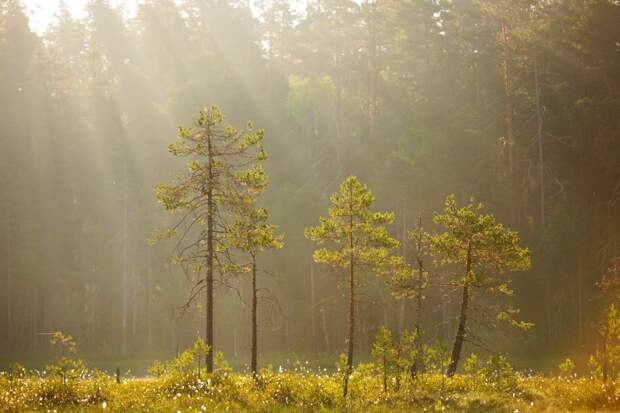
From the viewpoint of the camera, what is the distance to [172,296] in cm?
5544

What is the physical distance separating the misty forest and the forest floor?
18.2 meters

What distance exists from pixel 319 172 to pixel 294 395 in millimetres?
37614

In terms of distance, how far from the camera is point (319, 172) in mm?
56906

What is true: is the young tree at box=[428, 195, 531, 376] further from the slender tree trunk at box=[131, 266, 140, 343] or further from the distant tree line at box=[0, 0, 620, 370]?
the slender tree trunk at box=[131, 266, 140, 343]

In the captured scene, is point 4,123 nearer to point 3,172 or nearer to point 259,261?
point 3,172

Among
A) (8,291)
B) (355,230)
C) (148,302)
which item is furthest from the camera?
(148,302)

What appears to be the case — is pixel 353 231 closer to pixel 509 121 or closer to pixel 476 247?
pixel 476 247

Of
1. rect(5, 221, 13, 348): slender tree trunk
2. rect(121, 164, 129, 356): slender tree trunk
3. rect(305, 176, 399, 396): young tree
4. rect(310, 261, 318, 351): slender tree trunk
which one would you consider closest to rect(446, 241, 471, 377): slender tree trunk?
rect(305, 176, 399, 396): young tree

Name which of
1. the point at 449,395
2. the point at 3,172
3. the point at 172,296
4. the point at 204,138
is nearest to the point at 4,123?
the point at 3,172

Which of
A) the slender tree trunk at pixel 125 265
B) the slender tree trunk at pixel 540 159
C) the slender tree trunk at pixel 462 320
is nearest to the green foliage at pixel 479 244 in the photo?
the slender tree trunk at pixel 462 320

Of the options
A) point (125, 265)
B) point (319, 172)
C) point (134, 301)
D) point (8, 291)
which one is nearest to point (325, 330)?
point (319, 172)

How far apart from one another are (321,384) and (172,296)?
117 ft

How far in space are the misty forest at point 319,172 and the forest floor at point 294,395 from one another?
59.6 ft

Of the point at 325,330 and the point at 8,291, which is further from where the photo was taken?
the point at 8,291
